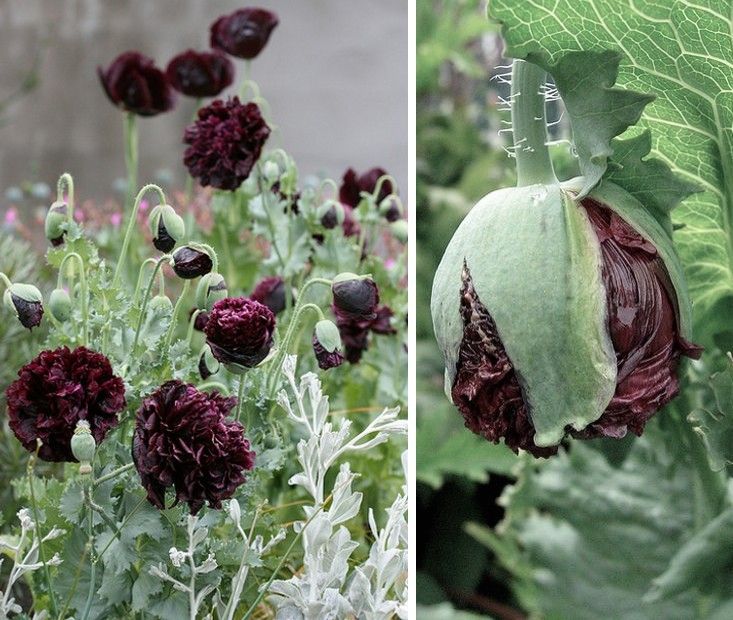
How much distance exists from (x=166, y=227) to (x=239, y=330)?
10 centimetres

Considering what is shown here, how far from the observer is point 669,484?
3.27 feet

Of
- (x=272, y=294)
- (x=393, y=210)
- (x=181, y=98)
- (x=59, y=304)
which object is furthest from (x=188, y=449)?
(x=181, y=98)

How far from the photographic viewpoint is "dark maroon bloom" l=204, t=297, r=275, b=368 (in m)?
0.57

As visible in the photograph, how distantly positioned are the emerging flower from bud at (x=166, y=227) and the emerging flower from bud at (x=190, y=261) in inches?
0.8

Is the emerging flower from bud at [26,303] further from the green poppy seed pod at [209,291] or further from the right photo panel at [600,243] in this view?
the right photo panel at [600,243]

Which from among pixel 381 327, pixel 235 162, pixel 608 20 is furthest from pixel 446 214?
pixel 608 20

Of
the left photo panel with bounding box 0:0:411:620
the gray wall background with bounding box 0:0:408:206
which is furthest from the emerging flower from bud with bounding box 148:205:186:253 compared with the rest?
the gray wall background with bounding box 0:0:408:206

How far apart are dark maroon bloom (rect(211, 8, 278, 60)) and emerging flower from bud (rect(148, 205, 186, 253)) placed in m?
0.45

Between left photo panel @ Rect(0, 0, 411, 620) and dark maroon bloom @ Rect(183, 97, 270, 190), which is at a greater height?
dark maroon bloom @ Rect(183, 97, 270, 190)

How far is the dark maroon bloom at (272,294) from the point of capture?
0.96 metres

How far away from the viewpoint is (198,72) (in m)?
1.09

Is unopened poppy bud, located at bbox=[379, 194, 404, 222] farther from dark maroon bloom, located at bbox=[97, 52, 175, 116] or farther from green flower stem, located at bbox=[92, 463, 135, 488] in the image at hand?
green flower stem, located at bbox=[92, 463, 135, 488]

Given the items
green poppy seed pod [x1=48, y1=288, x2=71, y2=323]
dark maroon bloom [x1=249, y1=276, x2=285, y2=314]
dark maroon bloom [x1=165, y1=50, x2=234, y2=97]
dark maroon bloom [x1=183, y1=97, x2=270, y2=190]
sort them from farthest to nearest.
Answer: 1. dark maroon bloom [x1=165, y1=50, x2=234, y2=97]
2. dark maroon bloom [x1=249, y1=276, x2=285, y2=314]
3. dark maroon bloom [x1=183, y1=97, x2=270, y2=190]
4. green poppy seed pod [x1=48, y1=288, x2=71, y2=323]

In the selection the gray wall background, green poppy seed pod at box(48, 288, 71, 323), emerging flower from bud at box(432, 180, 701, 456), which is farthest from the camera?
the gray wall background
